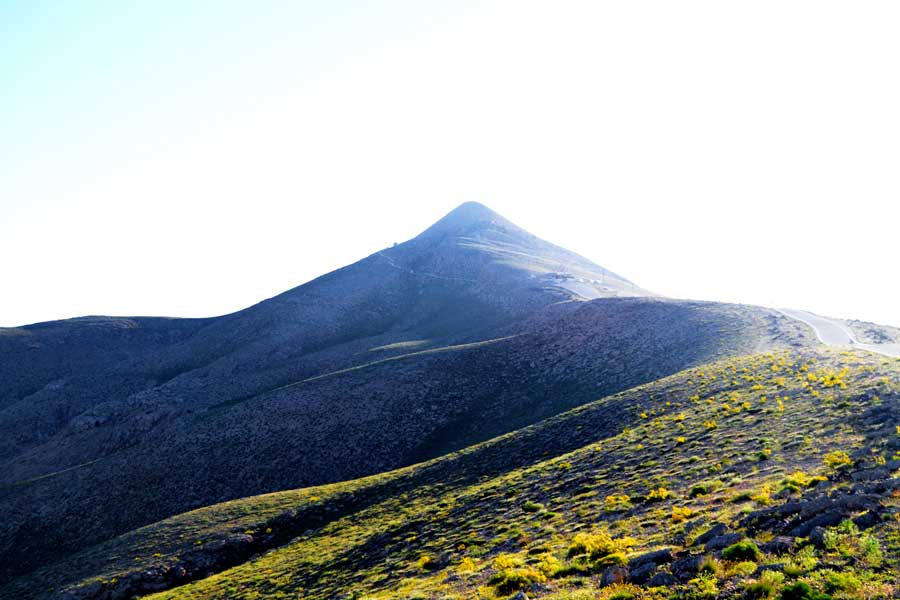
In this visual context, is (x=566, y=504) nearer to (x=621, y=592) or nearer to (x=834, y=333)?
(x=621, y=592)

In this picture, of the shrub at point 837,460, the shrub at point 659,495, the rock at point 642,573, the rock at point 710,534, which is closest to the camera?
the rock at point 642,573

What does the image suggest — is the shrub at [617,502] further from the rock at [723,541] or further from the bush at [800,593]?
the bush at [800,593]

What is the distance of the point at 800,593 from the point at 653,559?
160 inches

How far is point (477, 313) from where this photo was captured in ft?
378

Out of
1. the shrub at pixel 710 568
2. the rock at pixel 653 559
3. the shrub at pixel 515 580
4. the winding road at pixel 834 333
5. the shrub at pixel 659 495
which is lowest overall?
the winding road at pixel 834 333

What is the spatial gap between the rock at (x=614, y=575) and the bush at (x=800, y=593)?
12.8 feet

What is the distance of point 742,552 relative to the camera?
1301 centimetres

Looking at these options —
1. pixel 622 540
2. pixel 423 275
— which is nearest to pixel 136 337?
pixel 423 275

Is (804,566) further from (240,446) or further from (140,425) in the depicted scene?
(140,425)

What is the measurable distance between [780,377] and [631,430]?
36.6 feet

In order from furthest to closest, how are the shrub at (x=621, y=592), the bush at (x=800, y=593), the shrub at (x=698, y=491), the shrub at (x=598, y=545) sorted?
the shrub at (x=698, y=491) < the shrub at (x=598, y=545) < the shrub at (x=621, y=592) < the bush at (x=800, y=593)

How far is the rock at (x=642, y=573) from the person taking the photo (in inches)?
521

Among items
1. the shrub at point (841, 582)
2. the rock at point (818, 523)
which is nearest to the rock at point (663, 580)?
the shrub at point (841, 582)

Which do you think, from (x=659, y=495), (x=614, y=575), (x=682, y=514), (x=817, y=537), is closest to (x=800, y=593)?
(x=817, y=537)
